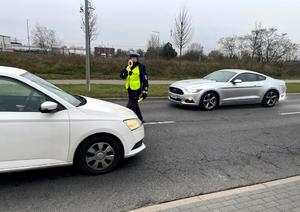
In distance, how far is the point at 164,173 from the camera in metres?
4.14

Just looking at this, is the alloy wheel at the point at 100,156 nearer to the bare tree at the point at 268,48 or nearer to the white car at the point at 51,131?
the white car at the point at 51,131

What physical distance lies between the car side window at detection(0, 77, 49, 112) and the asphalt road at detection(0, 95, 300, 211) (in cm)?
103

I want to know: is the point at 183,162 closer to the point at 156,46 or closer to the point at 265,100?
the point at 265,100

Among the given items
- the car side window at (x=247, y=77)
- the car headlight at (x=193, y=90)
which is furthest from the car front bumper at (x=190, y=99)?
the car side window at (x=247, y=77)

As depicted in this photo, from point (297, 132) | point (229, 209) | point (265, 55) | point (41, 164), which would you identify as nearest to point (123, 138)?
point (41, 164)

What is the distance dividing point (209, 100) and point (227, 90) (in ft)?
2.72

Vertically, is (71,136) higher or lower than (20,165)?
higher

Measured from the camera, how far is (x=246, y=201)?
3.26 metres

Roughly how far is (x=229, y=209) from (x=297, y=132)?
15.5ft

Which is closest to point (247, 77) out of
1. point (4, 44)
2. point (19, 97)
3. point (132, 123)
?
point (132, 123)

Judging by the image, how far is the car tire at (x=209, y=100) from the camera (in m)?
9.26

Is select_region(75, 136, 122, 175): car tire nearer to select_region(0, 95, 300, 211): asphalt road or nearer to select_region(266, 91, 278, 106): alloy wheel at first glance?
select_region(0, 95, 300, 211): asphalt road

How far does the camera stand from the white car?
3.43 m

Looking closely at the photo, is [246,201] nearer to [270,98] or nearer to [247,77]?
[247,77]
